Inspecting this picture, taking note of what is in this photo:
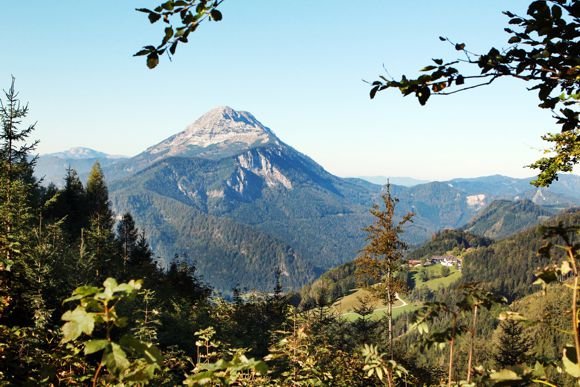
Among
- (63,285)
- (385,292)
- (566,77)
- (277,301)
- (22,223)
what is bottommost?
(277,301)

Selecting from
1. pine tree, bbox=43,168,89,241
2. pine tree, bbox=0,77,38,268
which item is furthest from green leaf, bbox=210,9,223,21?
pine tree, bbox=43,168,89,241

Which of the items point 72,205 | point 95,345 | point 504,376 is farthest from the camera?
point 72,205

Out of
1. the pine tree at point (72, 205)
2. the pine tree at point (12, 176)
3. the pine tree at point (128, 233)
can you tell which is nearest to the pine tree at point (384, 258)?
the pine tree at point (12, 176)

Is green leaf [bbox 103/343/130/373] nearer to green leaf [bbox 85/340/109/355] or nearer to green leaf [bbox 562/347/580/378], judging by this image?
green leaf [bbox 85/340/109/355]

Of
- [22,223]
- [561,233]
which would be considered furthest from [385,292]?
[561,233]

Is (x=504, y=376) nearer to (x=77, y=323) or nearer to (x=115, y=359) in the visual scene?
(x=115, y=359)

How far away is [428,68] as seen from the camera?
256 centimetres

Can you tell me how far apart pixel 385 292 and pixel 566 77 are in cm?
2159

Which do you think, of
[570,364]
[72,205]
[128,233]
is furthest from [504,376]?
[128,233]

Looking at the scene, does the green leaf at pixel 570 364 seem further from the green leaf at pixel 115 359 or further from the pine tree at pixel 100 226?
the pine tree at pixel 100 226

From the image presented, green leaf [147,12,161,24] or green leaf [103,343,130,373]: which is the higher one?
green leaf [147,12,161,24]

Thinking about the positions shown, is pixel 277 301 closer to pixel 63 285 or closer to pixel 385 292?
pixel 385 292

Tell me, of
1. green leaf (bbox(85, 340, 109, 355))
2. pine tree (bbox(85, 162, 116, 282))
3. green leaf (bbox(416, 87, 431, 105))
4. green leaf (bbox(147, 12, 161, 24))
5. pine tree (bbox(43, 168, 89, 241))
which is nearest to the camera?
green leaf (bbox(85, 340, 109, 355))

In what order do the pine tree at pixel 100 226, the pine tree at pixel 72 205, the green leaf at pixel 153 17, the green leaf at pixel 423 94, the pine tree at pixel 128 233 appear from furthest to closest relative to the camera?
the pine tree at pixel 128 233 → the pine tree at pixel 72 205 → the pine tree at pixel 100 226 → the green leaf at pixel 423 94 → the green leaf at pixel 153 17
